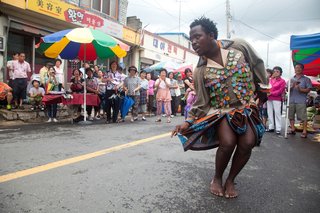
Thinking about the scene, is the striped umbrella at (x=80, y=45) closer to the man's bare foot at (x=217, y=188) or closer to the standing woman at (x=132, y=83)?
the standing woman at (x=132, y=83)

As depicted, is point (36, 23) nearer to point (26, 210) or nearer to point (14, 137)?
point (14, 137)

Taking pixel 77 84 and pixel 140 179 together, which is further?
pixel 77 84

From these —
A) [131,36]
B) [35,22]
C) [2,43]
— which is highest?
[131,36]

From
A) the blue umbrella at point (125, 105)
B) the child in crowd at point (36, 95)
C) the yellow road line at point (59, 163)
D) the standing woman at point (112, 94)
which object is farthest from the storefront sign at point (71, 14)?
the yellow road line at point (59, 163)

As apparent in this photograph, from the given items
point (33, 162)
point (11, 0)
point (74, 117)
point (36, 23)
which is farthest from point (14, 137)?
point (36, 23)

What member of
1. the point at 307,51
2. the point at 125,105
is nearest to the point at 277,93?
the point at 307,51

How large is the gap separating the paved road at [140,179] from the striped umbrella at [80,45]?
119 inches

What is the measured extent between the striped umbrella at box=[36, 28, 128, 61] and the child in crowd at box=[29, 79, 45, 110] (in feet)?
3.36

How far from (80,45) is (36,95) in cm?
208

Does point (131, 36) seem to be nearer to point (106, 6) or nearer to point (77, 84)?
point (106, 6)

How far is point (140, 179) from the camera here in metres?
3.02

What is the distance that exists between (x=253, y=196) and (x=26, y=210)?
2.07 metres

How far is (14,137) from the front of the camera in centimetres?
512

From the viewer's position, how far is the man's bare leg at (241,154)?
2.55 m
